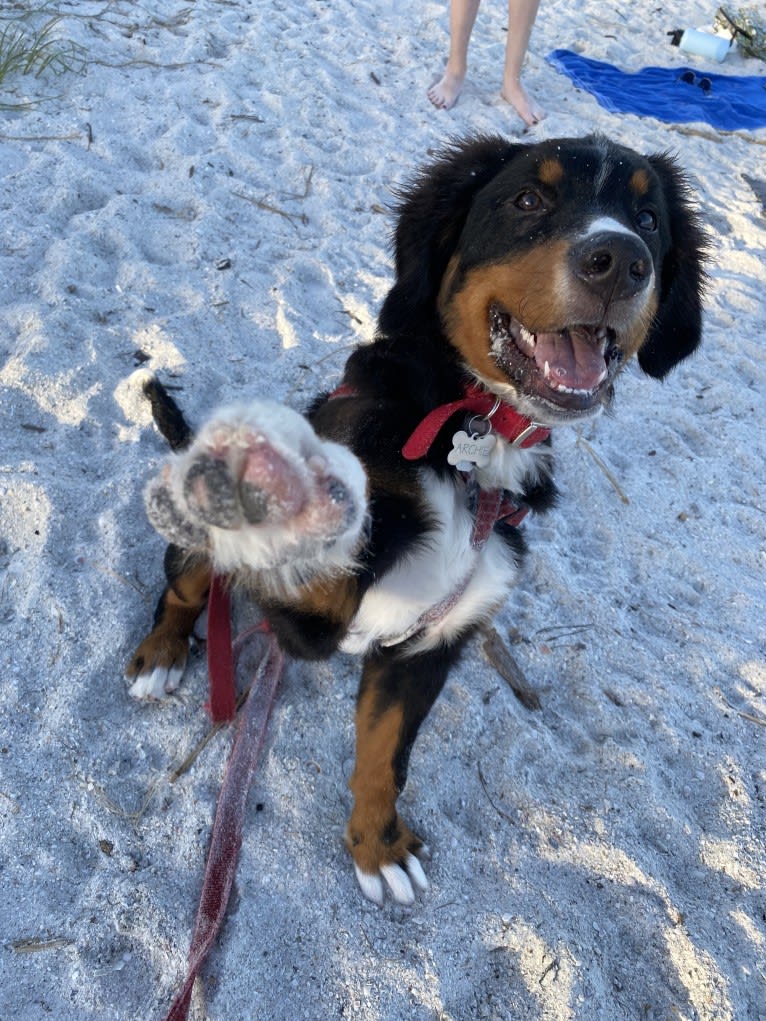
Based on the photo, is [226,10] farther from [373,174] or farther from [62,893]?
[62,893]

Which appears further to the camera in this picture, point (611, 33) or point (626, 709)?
point (611, 33)

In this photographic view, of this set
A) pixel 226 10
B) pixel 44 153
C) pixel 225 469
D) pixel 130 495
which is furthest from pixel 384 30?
pixel 225 469

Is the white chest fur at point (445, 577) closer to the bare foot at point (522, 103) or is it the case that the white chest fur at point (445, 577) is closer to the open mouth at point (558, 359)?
the open mouth at point (558, 359)

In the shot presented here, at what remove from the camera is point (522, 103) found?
5234mm

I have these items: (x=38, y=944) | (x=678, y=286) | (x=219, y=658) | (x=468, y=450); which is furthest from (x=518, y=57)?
(x=38, y=944)

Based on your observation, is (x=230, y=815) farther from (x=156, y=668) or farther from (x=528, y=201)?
(x=528, y=201)

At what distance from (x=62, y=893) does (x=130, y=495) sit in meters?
1.17

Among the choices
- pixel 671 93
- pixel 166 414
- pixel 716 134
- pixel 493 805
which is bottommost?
pixel 493 805

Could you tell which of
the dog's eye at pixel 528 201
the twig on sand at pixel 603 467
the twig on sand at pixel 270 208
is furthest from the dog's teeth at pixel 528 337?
the twig on sand at pixel 270 208

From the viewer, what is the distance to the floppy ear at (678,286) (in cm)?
214

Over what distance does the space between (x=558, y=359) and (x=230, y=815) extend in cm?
139

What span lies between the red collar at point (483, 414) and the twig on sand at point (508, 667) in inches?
28.2

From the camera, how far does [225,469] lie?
96 centimetres

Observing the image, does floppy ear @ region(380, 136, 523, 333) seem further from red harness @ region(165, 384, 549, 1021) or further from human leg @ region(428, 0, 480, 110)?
human leg @ region(428, 0, 480, 110)
